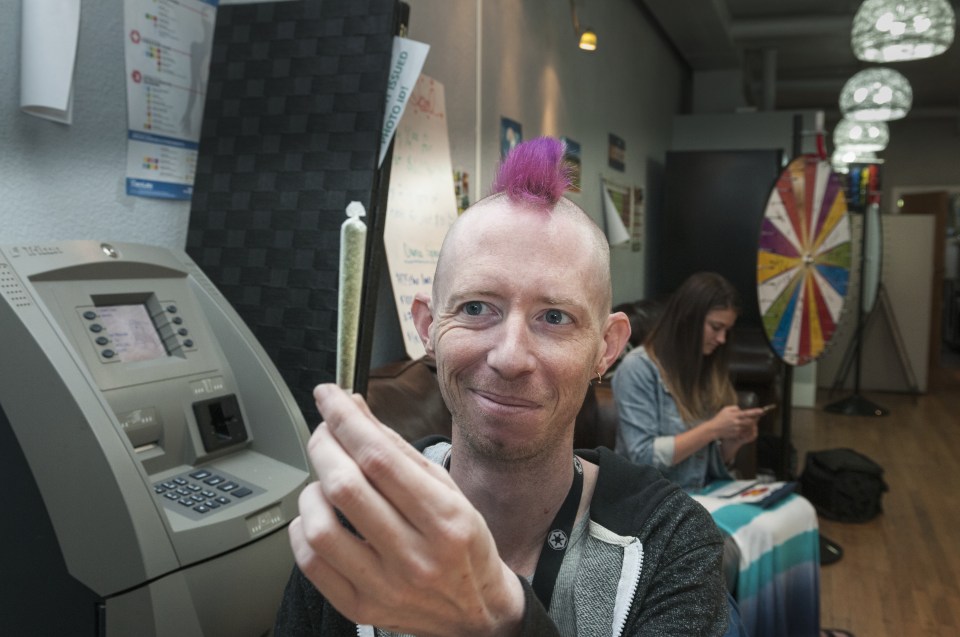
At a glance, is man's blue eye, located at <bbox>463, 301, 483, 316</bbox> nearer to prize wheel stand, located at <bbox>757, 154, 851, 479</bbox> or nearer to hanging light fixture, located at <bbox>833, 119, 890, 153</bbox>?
prize wheel stand, located at <bbox>757, 154, 851, 479</bbox>

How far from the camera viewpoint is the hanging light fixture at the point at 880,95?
5.74 metres

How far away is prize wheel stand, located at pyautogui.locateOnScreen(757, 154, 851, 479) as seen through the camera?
3.76 m

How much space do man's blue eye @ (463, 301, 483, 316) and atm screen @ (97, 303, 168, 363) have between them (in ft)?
1.97

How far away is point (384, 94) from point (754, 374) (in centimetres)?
397

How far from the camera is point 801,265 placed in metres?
3.81

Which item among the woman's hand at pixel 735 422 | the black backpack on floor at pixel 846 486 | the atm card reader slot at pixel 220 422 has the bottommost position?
the black backpack on floor at pixel 846 486

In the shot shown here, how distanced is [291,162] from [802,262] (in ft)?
9.24

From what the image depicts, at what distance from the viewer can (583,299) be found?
86 centimetres

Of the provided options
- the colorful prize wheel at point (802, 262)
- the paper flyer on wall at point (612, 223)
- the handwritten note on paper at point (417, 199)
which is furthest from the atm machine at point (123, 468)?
the paper flyer on wall at point (612, 223)

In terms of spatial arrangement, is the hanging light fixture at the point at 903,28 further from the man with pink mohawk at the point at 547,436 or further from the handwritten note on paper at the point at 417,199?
the man with pink mohawk at the point at 547,436

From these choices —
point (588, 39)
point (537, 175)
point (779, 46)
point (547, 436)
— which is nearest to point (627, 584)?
point (547, 436)

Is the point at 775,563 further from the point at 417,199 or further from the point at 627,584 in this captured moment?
the point at 627,584

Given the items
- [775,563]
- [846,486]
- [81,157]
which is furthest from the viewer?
[846,486]

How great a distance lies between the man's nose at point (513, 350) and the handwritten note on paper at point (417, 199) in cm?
169
